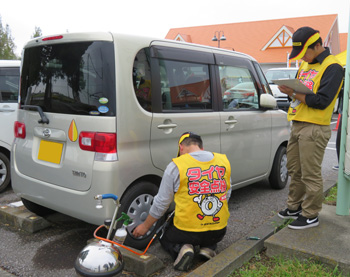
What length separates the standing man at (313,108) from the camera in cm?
333

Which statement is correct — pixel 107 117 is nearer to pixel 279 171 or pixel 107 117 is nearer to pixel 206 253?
pixel 206 253

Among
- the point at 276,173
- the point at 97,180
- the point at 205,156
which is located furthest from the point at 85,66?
the point at 276,173

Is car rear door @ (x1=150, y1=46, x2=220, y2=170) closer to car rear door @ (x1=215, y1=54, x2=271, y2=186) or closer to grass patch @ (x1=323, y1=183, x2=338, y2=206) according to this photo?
car rear door @ (x1=215, y1=54, x2=271, y2=186)

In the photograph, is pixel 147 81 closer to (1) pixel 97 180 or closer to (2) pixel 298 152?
(1) pixel 97 180

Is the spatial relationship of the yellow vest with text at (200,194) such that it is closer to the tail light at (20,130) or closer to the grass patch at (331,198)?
the tail light at (20,130)

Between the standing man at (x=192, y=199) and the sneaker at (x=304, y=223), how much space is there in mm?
822

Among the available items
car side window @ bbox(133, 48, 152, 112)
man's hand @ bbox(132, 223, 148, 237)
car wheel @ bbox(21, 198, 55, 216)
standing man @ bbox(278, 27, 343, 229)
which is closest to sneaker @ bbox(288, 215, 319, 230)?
standing man @ bbox(278, 27, 343, 229)

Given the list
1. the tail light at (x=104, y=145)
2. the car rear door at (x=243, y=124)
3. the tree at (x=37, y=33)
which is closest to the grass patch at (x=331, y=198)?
the car rear door at (x=243, y=124)

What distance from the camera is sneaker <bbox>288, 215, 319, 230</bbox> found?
348cm

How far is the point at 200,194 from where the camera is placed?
2904mm

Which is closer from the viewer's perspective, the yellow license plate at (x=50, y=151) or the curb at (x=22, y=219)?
the yellow license plate at (x=50, y=151)

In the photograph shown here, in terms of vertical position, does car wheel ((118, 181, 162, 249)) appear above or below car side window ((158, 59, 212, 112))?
below

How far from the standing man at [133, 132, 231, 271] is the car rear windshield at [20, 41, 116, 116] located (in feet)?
2.38

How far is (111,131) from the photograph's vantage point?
3.01m
